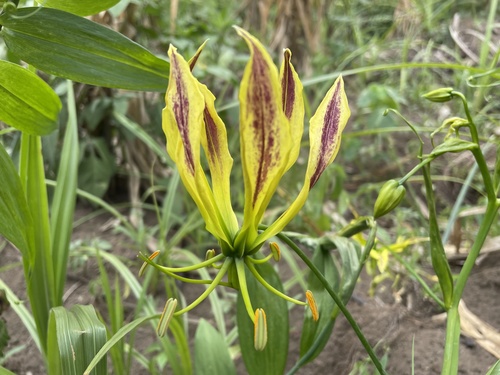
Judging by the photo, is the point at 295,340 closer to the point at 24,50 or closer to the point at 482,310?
the point at 482,310

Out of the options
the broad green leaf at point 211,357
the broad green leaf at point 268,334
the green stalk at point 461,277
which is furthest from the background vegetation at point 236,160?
the green stalk at point 461,277

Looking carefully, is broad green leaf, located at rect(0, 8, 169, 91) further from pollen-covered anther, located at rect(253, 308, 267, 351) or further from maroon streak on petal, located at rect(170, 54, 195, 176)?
pollen-covered anther, located at rect(253, 308, 267, 351)

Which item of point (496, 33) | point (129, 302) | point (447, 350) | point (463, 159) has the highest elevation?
point (496, 33)

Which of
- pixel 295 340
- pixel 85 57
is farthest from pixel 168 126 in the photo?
pixel 295 340

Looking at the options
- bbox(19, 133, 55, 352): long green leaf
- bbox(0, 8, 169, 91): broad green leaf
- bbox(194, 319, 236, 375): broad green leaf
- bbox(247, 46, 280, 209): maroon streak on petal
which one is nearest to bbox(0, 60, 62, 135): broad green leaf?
bbox(0, 8, 169, 91): broad green leaf

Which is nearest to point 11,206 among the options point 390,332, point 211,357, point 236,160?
point 211,357

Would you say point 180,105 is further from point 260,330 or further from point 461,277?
point 461,277

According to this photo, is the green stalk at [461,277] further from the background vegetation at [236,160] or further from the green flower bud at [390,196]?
the background vegetation at [236,160]
